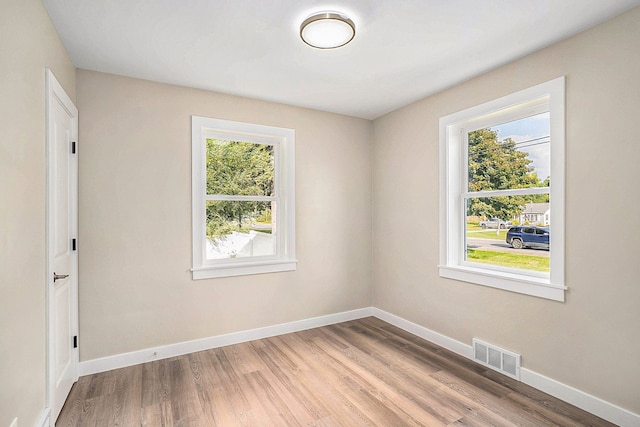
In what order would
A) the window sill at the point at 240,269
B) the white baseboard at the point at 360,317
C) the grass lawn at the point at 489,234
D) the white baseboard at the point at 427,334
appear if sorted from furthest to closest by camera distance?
the window sill at the point at 240,269
the white baseboard at the point at 427,334
the grass lawn at the point at 489,234
the white baseboard at the point at 360,317

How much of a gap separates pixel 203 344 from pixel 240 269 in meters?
0.80

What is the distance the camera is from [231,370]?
285 cm

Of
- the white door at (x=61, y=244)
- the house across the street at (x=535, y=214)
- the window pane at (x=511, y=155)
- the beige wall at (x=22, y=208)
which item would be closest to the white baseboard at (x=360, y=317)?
the white door at (x=61, y=244)

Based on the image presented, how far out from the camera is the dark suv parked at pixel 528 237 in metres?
2.61

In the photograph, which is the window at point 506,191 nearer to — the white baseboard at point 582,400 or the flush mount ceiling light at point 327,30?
the white baseboard at point 582,400

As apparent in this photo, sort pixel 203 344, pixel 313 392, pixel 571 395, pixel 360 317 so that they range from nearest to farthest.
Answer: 1. pixel 571 395
2. pixel 313 392
3. pixel 203 344
4. pixel 360 317

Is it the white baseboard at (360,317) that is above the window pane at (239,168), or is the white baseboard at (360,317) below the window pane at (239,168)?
below

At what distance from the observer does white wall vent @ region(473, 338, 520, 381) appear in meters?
2.64

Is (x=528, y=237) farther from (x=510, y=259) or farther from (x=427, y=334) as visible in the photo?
(x=427, y=334)

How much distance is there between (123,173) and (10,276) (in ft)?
5.22

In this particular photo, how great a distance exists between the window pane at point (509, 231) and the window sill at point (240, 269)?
1941 millimetres

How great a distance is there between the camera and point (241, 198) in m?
3.55

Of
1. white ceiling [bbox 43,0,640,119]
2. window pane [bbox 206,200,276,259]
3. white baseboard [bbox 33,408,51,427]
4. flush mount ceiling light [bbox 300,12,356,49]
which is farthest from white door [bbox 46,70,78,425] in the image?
flush mount ceiling light [bbox 300,12,356,49]

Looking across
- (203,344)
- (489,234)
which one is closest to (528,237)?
(489,234)
